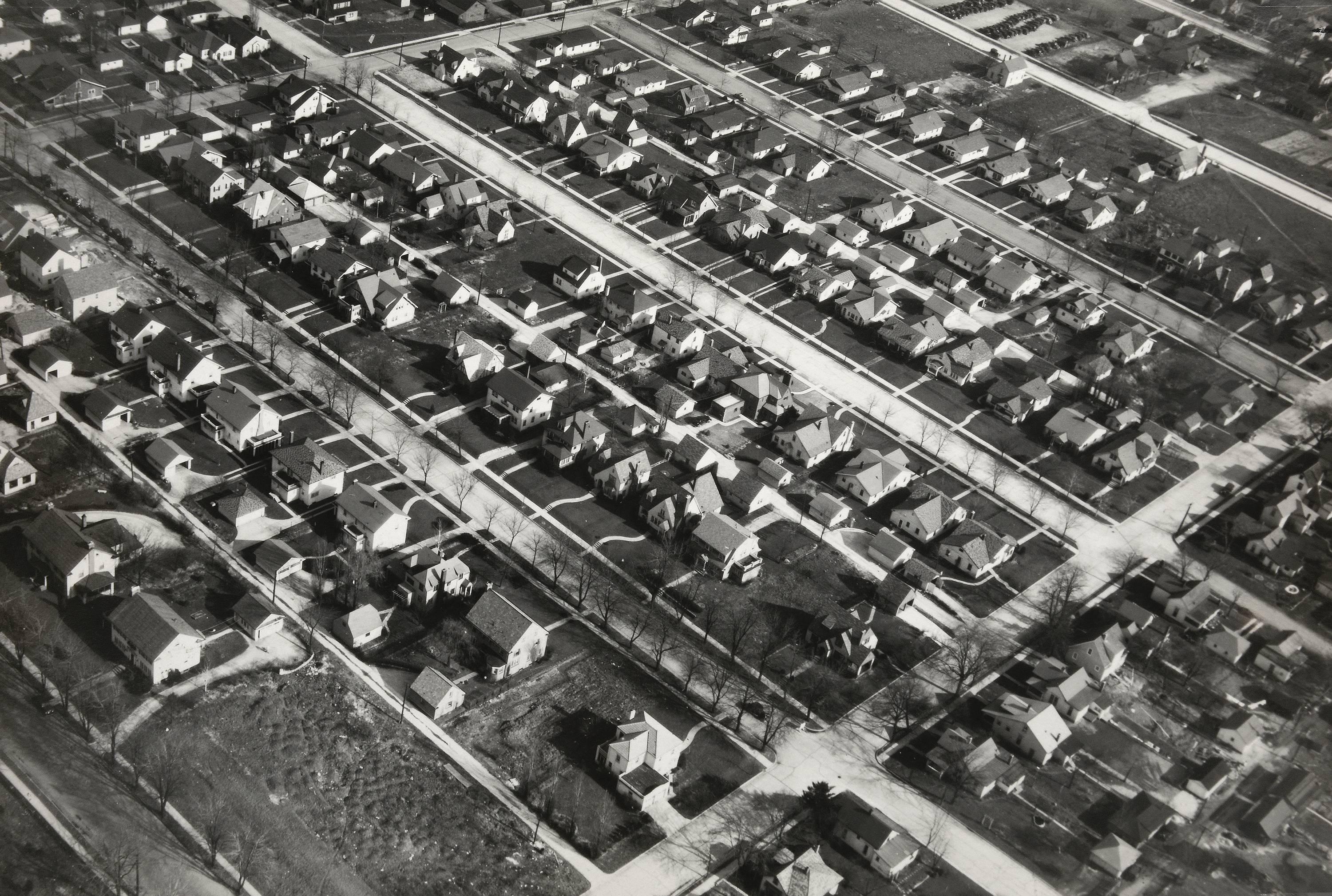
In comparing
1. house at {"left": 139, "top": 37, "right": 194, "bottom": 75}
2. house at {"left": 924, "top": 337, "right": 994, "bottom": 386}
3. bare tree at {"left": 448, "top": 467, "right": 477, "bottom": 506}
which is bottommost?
bare tree at {"left": 448, "top": 467, "right": 477, "bottom": 506}

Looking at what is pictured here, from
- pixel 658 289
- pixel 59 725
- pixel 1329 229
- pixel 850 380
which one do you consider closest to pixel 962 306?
pixel 850 380

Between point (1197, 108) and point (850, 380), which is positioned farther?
point (1197, 108)

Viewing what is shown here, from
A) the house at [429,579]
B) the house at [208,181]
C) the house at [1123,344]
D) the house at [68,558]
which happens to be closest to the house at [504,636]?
the house at [429,579]

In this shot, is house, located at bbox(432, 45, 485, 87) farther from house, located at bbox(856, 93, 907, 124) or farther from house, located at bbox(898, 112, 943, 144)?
house, located at bbox(898, 112, 943, 144)

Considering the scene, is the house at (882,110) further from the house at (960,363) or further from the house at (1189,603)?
the house at (1189,603)

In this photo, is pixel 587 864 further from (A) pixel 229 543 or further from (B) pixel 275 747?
(A) pixel 229 543

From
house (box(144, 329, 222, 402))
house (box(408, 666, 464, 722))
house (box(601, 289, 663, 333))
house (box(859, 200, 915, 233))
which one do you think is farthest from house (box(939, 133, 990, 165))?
house (box(408, 666, 464, 722))

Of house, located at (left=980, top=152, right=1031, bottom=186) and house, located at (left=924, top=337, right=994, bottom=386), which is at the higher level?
Result: house, located at (left=980, top=152, right=1031, bottom=186)
